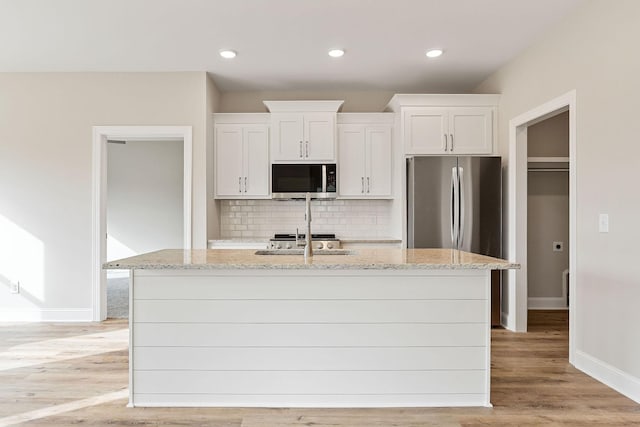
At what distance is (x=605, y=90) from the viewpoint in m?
2.76

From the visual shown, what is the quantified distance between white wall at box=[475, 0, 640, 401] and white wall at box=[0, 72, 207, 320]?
11.0 feet

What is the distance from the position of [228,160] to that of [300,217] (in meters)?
1.08

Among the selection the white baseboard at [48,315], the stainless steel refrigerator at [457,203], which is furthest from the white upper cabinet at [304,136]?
the white baseboard at [48,315]

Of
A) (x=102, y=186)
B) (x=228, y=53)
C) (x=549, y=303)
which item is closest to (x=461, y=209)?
(x=549, y=303)

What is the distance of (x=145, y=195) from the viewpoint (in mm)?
7867

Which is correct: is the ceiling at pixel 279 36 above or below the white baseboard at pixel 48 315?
above

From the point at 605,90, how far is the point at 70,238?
4877 mm

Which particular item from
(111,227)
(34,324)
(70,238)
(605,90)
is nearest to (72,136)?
(70,238)

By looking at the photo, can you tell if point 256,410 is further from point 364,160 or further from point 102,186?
point 102,186

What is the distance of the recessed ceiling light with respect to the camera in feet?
12.5

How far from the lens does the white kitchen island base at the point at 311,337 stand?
234cm

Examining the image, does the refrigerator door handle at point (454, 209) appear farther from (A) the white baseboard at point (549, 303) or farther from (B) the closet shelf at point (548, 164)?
→ (A) the white baseboard at point (549, 303)

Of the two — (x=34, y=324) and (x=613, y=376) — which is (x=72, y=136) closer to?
(x=34, y=324)

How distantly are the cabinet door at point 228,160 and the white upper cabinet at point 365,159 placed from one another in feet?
3.71
